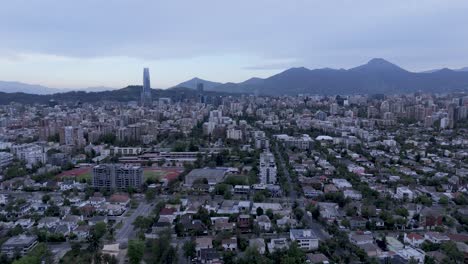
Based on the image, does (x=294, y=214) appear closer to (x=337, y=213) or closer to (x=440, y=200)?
(x=337, y=213)

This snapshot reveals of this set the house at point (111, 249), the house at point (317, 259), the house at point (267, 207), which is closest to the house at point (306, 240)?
the house at point (317, 259)

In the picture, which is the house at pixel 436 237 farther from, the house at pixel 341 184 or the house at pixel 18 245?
the house at pixel 18 245

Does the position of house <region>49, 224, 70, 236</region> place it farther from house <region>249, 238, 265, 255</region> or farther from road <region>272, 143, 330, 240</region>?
road <region>272, 143, 330, 240</region>

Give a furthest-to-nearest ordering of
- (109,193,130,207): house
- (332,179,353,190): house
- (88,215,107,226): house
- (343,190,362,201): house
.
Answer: (332,179,353,190): house
(343,190,362,201): house
(109,193,130,207): house
(88,215,107,226): house

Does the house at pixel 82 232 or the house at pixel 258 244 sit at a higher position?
the house at pixel 258 244

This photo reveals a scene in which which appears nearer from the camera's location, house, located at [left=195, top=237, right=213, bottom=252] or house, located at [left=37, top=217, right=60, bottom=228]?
house, located at [left=195, top=237, right=213, bottom=252]

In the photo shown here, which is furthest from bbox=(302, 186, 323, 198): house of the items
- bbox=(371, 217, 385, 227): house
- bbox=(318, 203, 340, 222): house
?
Result: bbox=(371, 217, 385, 227): house
